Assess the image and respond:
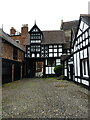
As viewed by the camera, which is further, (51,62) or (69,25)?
(69,25)

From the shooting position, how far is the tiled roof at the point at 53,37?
21.2 meters

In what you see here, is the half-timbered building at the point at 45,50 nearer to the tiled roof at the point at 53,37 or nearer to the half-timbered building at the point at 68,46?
the tiled roof at the point at 53,37

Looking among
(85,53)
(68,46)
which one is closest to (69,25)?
(68,46)

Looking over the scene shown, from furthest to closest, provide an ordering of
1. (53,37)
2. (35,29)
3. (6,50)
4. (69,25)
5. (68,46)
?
(69,25) → (53,37) → (35,29) → (68,46) → (6,50)

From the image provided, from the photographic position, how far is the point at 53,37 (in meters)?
22.6

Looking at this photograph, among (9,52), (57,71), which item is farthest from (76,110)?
(57,71)

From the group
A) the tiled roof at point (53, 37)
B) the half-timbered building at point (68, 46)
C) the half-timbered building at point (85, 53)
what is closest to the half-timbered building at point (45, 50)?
the tiled roof at point (53, 37)

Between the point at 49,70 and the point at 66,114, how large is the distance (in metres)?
16.7

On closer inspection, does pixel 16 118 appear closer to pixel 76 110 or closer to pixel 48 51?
pixel 76 110

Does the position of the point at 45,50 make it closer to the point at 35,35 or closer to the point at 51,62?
the point at 51,62

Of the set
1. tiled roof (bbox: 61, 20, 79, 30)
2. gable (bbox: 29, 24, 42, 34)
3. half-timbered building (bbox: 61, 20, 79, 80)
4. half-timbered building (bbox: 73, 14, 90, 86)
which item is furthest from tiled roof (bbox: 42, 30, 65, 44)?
half-timbered building (bbox: 73, 14, 90, 86)

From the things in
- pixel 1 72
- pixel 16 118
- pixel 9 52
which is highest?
pixel 9 52

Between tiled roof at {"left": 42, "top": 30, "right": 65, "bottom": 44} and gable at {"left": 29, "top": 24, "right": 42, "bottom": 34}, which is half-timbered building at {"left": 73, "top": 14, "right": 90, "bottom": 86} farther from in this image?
gable at {"left": 29, "top": 24, "right": 42, "bottom": 34}

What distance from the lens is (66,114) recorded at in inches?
158
